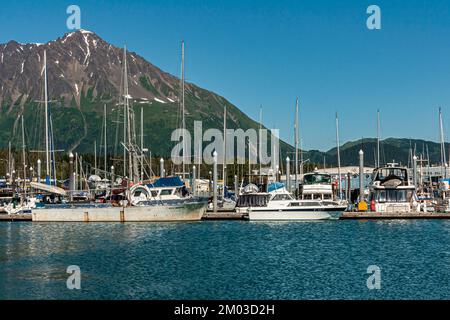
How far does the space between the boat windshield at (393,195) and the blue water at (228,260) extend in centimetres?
548

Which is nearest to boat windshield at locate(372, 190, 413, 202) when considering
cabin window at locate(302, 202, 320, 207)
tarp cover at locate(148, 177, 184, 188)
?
cabin window at locate(302, 202, 320, 207)

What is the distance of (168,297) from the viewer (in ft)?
127

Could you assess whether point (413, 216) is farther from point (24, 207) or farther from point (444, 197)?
point (24, 207)

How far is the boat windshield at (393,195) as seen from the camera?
3406 inches

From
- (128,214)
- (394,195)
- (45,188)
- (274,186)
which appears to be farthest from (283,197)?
(45,188)

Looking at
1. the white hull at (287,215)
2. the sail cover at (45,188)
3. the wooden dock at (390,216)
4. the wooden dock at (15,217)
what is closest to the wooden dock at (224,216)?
the white hull at (287,215)

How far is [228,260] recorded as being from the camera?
53.0 meters

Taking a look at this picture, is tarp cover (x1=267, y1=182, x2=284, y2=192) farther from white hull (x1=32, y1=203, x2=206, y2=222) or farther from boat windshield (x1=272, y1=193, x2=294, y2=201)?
white hull (x1=32, y1=203, x2=206, y2=222)

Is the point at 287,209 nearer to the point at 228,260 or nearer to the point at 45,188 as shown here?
the point at 228,260

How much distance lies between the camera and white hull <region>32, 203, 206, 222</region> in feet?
266
